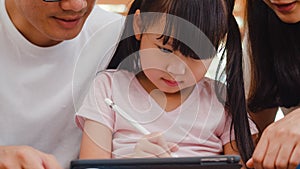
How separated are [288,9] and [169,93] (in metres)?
0.32

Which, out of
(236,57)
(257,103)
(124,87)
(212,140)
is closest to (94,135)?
(124,87)

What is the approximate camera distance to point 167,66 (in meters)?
0.97

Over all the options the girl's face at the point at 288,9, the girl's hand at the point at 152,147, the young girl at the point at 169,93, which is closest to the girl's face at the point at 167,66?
the young girl at the point at 169,93

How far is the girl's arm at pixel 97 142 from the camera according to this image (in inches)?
39.4

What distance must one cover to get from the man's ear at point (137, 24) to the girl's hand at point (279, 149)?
1.01 feet

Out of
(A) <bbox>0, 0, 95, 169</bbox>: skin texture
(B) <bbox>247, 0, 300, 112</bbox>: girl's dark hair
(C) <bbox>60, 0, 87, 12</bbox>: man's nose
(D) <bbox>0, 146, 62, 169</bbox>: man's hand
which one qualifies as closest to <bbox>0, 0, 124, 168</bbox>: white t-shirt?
(A) <bbox>0, 0, 95, 169</bbox>: skin texture

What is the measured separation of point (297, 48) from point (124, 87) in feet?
1.53

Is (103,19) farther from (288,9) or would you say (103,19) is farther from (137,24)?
(288,9)

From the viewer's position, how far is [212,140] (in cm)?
105

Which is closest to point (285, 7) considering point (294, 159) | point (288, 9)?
point (288, 9)

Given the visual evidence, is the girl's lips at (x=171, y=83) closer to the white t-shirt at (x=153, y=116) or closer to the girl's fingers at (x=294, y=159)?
the white t-shirt at (x=153, y=116)

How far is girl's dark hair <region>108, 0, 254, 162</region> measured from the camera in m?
0.99

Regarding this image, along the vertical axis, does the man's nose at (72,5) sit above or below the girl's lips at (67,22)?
above

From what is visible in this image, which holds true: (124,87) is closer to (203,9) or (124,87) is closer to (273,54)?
(203,9)
